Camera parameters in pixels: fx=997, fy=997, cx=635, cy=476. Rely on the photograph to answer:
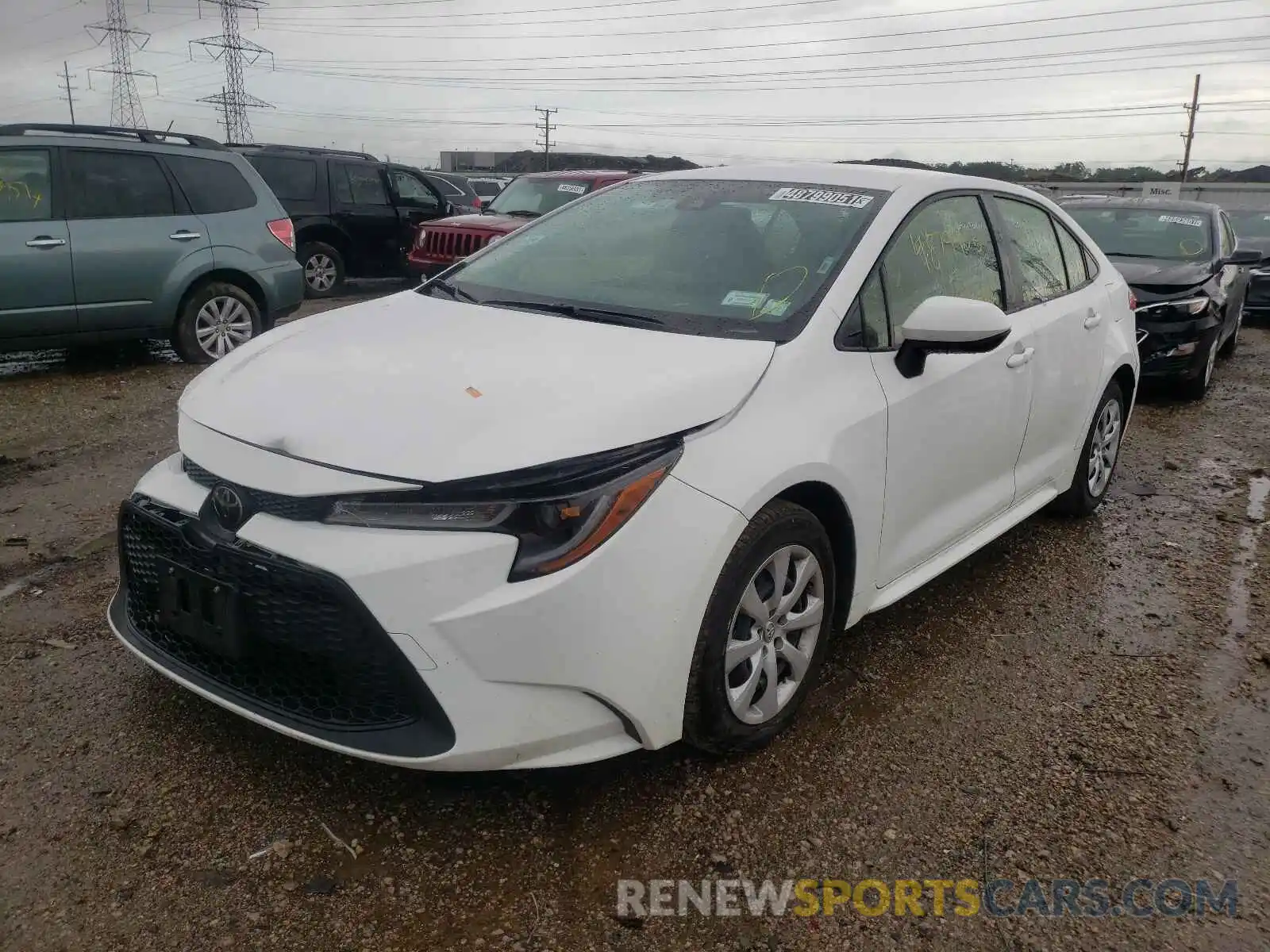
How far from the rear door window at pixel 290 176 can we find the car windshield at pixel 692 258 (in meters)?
9.03

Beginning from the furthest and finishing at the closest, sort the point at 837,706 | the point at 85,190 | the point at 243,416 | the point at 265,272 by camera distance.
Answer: the point at 265,272, the point at 85,190, the point at 837,706, the point at 243,416

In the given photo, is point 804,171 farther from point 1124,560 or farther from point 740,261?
point 1124,560

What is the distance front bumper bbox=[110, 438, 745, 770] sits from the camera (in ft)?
7.04

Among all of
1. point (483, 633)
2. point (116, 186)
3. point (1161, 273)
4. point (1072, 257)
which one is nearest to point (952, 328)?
point (483, 633)

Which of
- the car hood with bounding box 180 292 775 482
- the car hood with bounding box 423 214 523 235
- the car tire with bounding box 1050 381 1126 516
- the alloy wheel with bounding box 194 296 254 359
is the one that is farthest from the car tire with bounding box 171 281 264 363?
the car tire with bounding box 1050 381 1126 516

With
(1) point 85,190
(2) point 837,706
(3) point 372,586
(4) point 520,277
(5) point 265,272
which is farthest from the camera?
(5) point 265,272

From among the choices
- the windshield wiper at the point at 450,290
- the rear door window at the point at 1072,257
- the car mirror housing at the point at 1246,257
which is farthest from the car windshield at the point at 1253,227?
the windshield wiper at the point at 450,290

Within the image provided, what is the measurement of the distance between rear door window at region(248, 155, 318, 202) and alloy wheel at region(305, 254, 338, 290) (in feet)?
2.37

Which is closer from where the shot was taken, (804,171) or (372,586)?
(372,586)

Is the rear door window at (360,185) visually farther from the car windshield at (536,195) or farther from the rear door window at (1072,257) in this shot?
the rear door window at (1072,257)

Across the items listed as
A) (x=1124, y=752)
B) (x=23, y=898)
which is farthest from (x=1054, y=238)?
(x=23, y=898)

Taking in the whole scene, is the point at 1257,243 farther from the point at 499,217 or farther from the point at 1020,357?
the point at 1020,357

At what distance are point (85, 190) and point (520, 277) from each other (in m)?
5.36

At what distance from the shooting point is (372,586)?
2.13 metres
